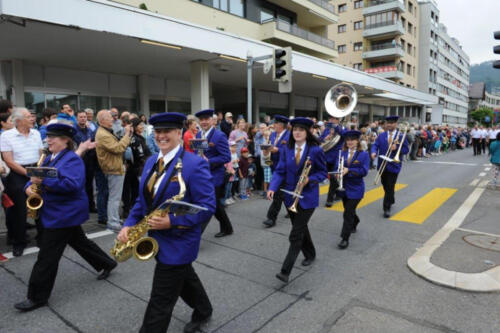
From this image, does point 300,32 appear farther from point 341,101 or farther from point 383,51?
point 383,51

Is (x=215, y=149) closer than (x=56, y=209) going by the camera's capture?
No

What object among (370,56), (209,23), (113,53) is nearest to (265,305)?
(113,53)

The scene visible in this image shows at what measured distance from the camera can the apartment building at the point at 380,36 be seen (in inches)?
1919

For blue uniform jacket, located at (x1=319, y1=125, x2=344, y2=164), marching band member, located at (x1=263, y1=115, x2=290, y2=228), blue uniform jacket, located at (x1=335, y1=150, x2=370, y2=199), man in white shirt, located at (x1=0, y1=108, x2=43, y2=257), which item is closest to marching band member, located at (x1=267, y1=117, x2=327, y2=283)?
blue uniform jacket, located at (x1=335, y1=150, x2=370, y2=199)

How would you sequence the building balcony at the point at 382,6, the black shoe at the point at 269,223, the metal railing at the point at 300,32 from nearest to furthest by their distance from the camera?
the black shoe at the point at 269,223 < the metal railing at the point at 300,32 < the building balcony at the point at 382,6

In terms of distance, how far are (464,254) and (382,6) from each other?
52.6 meters

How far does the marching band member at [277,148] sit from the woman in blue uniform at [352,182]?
1.39m

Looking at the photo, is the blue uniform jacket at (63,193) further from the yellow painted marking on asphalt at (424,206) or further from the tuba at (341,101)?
the tuba at (341,101)

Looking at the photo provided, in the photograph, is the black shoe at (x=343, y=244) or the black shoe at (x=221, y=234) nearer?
the black shoe at (x=343, y=244)

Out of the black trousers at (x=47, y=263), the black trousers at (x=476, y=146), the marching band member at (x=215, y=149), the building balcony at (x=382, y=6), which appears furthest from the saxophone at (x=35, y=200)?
the building balcony at (x=382, y=6)

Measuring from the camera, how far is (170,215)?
2.43 meters

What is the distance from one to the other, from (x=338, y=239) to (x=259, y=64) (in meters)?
10.8

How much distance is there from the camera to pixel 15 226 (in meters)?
5.01

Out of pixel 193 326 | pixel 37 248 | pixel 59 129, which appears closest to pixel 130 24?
pixel 37 248
